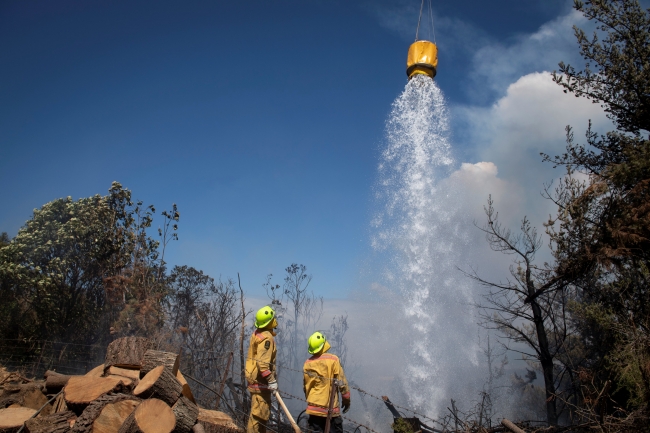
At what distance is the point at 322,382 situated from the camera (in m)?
5.73

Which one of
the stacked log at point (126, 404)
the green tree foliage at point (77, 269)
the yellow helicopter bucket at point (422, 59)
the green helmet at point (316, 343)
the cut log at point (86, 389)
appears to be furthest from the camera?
the green tree foliage at point (77, 269)

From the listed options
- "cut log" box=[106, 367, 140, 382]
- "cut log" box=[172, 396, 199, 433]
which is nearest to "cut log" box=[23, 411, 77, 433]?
"cut log" box=[106, 367, 140, 382]

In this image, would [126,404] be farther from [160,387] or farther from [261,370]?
[261,370]

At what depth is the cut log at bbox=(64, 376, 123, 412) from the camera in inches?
177

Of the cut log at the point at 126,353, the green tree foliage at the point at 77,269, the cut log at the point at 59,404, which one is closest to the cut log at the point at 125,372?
the cut log at the point at 126,353

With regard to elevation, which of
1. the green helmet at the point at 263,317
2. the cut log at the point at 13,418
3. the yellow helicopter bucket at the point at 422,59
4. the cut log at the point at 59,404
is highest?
the yellow helicopter bucket at the point at 422,59

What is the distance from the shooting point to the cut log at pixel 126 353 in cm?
525

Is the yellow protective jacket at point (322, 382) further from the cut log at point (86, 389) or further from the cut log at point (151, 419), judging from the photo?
the cut log at point (86, 389)

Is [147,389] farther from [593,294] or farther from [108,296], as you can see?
[108,296]

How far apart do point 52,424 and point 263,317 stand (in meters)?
2.78

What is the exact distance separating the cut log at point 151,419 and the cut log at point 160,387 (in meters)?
0.18

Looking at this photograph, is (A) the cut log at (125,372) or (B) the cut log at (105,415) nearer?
(B) the cut log at (105,415)

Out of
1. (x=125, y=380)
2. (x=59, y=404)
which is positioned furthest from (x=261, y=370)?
(x=59, y=404)

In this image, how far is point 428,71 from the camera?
40.0 feet
